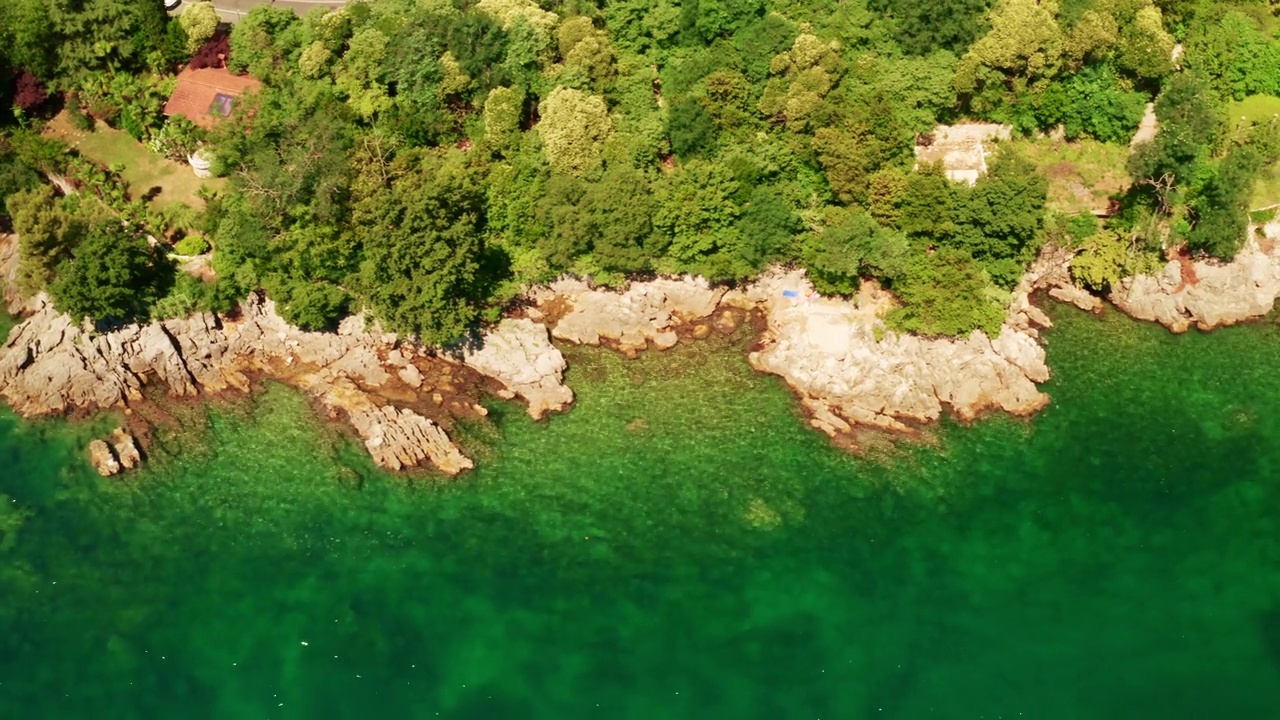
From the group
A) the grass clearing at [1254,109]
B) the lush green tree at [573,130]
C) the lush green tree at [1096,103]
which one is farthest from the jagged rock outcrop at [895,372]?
the grass clearing at [1254,109]

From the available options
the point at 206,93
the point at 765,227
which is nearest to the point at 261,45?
the point at 206,93

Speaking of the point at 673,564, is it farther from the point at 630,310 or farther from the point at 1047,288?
the point at 1047,288

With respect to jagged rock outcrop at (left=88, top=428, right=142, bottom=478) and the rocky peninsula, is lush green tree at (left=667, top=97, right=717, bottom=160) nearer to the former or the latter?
the rocky peninsula

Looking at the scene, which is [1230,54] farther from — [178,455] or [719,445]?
[178,455]

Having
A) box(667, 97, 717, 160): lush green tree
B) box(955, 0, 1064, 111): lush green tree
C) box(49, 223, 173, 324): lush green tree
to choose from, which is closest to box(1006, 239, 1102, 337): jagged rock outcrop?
box(955, 0, 1064, 111): lush green tree

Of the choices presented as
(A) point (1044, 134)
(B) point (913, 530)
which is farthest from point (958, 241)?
(B) point (913, 530)

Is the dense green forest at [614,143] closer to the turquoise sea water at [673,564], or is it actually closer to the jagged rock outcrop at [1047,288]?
the jagged rock outcrop at [1047,288]
